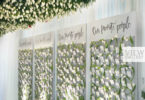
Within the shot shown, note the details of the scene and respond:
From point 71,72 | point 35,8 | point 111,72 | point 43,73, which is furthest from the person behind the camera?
point 43,73

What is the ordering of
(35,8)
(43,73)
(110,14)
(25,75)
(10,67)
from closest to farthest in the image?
(35,8) < (110,14) < (43,73) < (25,75) < (10,67)

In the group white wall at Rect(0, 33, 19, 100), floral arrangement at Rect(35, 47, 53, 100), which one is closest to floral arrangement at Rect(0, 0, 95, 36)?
floral arrangement at Rect(35, 47, 53, 100)

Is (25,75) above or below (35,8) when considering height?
below

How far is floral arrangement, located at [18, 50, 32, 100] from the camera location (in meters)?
8.10

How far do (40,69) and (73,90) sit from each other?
1.94 metres

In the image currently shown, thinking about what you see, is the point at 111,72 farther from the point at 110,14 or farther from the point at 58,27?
the point at 58,27

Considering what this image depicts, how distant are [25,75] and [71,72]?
10.6 feet

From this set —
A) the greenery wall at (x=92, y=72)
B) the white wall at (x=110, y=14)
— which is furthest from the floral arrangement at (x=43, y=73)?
the white wall at (x=110, y=14)

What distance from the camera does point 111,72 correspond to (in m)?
4.23

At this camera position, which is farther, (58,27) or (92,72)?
(58,27)

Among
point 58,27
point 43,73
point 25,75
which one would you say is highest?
point 58,27

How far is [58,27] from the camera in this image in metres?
6.33

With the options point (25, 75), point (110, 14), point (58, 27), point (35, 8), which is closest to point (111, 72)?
point (110, 14)

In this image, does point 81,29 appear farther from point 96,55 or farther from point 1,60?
point 1,60
